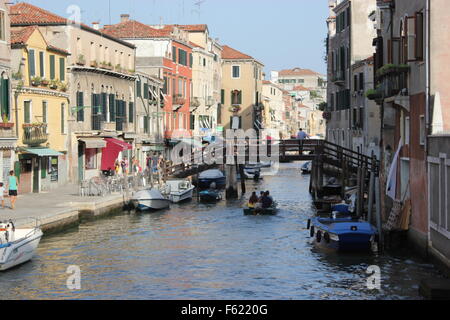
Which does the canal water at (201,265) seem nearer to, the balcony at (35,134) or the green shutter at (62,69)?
the balcony at (35,134)

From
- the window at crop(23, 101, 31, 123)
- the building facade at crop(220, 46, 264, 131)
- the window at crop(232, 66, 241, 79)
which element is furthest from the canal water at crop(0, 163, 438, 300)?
the window at crop(232, 66, 241, 79)

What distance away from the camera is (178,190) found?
1805 inches

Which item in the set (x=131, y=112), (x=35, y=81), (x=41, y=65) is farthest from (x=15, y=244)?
(x=131, y=112)

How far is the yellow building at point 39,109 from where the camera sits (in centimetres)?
3812

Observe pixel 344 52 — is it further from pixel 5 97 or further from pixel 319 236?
pixel 319 236

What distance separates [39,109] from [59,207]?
351 inches

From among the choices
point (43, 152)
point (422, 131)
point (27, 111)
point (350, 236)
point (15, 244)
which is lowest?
point (350, 236)

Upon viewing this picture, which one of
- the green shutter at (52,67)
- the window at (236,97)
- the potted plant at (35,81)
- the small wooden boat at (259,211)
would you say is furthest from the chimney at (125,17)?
the small wooden boat at (259,211)

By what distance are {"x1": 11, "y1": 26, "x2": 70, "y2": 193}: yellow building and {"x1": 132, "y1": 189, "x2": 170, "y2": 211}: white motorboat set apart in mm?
4456

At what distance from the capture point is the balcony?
38312 mm

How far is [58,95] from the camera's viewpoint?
4266cm
